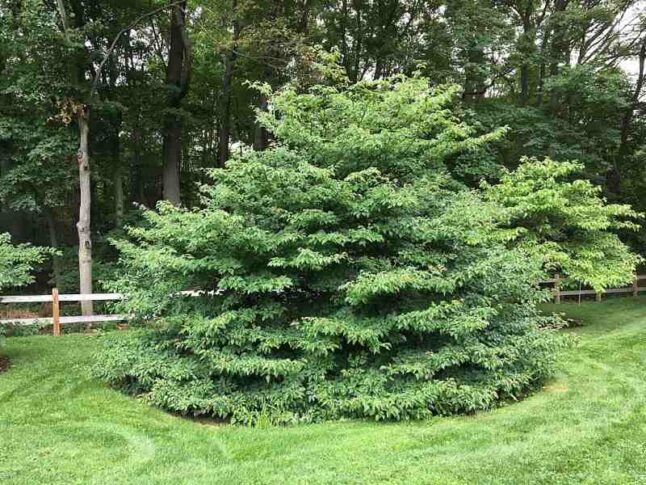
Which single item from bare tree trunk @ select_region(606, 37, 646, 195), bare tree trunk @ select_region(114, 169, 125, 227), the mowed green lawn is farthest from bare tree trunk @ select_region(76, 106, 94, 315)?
bare tree trunk @ select_region(606, 37, 646, 195)

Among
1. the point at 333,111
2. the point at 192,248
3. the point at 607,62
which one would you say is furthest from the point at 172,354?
the point at 607,62

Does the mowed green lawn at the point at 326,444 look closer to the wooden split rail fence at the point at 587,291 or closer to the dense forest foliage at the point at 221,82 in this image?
the dense forest foliage at the point at 221,82

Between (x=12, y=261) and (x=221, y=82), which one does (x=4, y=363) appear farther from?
(x=221, y=82)

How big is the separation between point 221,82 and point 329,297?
15.7 metres

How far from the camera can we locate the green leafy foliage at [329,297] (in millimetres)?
5699

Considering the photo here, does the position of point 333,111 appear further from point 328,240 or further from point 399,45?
point 399,45

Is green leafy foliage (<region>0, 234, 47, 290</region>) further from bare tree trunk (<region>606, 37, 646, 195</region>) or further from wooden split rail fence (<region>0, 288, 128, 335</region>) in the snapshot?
bare tree trunk (<region>606, 37, 646, 195</region>)

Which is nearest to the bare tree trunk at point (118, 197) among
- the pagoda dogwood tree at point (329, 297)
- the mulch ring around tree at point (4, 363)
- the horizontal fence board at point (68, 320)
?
the horizontal fence board at point (68, 320)

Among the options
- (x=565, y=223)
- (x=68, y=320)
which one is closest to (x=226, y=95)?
(x=68, y=320)

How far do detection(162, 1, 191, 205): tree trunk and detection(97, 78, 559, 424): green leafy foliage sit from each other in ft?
28.4

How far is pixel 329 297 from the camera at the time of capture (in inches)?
259

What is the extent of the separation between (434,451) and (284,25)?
1158cm

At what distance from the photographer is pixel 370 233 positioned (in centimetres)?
624

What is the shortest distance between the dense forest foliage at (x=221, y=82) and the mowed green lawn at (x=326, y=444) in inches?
243
